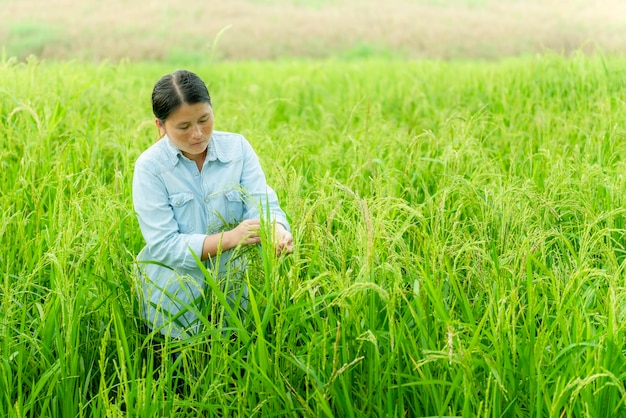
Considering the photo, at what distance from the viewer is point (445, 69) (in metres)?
6.52

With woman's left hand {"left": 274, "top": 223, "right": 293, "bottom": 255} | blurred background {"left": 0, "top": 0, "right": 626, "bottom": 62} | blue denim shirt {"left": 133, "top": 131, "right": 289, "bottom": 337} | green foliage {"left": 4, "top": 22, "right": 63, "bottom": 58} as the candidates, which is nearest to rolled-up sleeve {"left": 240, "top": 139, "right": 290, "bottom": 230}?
blue denim shirt {"left": 133, "top": 131, "right": 289, "bottom": 337}

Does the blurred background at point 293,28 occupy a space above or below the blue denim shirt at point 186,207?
below

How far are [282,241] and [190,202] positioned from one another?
1.17 feet

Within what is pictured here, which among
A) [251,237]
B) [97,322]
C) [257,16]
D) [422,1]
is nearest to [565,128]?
[251,237]

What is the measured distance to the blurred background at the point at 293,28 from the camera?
39.9ft

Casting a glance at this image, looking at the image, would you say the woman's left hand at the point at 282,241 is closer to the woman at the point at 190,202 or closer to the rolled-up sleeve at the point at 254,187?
the woman at the point at 190,202

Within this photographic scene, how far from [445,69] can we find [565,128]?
9.78ft

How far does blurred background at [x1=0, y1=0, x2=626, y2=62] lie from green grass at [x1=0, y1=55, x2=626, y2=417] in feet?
29.1

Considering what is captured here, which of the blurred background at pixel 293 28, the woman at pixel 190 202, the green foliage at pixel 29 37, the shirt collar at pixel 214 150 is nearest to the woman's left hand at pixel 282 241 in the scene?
the woman at pixel 190 202

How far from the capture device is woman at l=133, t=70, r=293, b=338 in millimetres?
1889

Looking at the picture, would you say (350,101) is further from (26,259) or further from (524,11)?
(524,11)

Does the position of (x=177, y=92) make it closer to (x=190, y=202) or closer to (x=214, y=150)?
(x=214, y=150)

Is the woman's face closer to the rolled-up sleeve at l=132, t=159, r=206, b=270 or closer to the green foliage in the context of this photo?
the rolled-up sleeve at l=132, t=159, r=206, b=270

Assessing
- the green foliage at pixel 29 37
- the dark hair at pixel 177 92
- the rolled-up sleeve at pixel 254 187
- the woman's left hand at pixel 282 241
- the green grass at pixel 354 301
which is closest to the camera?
the green grass at pixel 354 301
